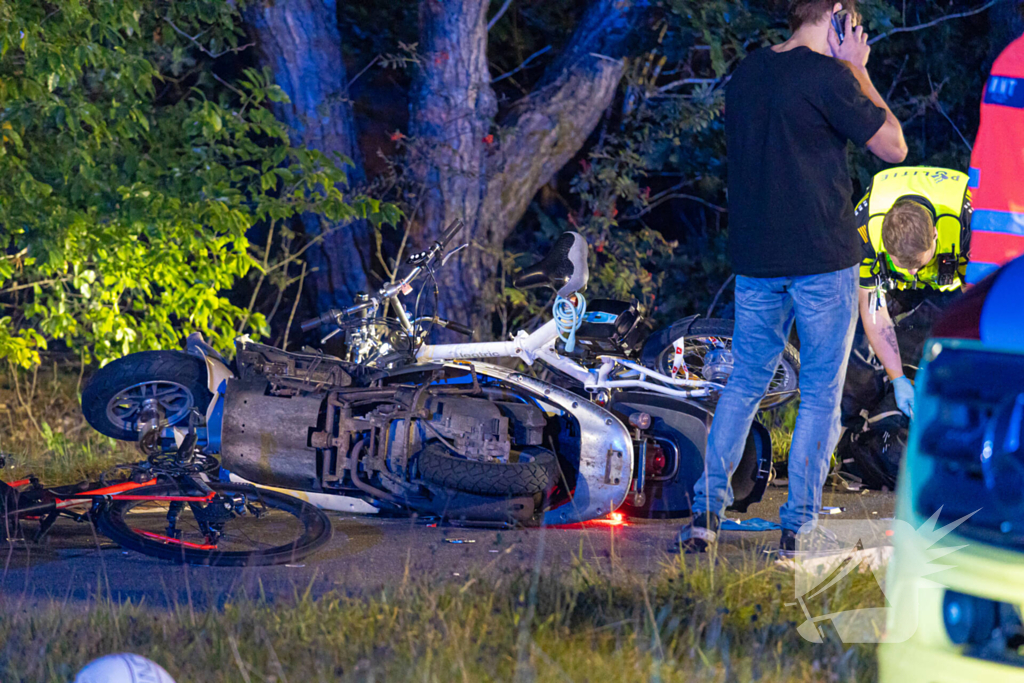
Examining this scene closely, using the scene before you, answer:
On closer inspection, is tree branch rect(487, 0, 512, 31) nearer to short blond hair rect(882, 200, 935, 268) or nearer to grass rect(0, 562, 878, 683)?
short blond hair rect(882, 200, 935, 268)

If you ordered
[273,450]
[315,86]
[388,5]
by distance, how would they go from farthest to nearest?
1. [388,5]
2. [315,86]
3. [273,450]

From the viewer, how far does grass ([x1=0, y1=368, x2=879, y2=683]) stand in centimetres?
319

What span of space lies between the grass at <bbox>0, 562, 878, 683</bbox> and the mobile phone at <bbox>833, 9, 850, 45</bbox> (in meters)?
2.23

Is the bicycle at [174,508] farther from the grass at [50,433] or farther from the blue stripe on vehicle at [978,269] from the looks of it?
the blue stripe on vehicle at [978,269]

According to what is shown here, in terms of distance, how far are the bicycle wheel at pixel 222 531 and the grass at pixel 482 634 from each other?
0.60m

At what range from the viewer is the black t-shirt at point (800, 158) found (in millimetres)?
4266

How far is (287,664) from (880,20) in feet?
23.1

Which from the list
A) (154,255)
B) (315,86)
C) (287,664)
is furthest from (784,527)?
(315,86)

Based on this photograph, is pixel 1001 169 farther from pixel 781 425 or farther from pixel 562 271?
pixel 781 425

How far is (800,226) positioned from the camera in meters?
4.34

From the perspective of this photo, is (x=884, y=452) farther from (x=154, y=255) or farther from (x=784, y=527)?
(x=154, y=255)

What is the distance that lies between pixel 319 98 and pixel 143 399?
3.93 metres

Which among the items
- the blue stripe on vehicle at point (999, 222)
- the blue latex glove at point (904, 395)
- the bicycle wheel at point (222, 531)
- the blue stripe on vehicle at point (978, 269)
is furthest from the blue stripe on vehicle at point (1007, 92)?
the bicycle wheel at point (222, 531)

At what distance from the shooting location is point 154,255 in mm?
7426
